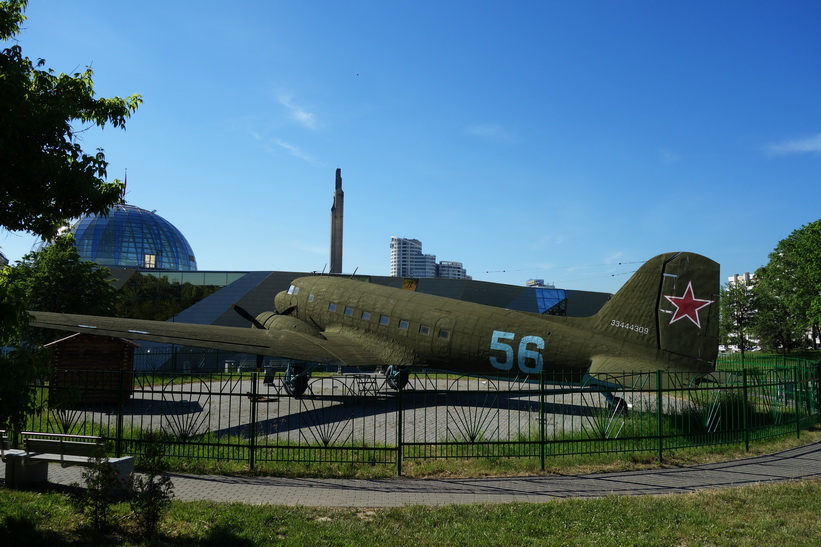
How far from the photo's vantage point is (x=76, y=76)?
35.1 ft

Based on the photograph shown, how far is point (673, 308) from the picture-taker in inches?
717

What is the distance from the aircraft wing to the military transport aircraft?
48mm

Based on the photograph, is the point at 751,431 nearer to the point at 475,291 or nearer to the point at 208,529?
the point at 208,529

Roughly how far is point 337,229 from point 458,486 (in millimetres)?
77087

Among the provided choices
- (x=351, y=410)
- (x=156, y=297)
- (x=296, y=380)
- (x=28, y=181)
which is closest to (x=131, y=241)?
(x=156, y=297)

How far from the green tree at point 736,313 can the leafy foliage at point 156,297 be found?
69.2 m

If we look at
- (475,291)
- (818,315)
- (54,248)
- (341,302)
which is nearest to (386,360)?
(341,302)

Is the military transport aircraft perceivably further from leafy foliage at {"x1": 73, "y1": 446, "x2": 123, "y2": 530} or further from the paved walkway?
leafy foliage at {"x1": 73, "y1": 446, "x2": 123, "y2": 530}

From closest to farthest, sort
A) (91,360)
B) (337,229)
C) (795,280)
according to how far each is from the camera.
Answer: (91,360) < (795,280) < (337,229)

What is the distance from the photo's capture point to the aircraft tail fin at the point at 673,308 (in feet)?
58.1

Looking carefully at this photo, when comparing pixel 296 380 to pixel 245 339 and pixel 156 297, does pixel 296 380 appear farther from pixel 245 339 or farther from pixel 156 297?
pixel 156 297

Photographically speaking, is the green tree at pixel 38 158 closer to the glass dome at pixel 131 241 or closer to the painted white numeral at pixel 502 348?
the painted white numeral at pixel 502 348

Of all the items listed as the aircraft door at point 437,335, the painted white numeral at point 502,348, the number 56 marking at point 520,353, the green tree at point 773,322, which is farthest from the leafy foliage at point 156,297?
the green tree at point 773,322

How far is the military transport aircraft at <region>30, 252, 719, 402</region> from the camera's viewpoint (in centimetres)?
1800
